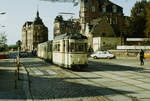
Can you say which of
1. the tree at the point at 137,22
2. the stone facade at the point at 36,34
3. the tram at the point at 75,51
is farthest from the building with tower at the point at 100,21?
the stone facade at the point at 36,34

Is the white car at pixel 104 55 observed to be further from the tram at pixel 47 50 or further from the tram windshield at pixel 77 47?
the tram windshield at pixel 77 47

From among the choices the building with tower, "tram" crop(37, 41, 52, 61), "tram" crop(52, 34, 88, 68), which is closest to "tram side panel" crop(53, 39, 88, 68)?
"tram" crop(52, 34, 88, 68)

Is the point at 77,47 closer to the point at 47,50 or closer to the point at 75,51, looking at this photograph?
the point at 75,51

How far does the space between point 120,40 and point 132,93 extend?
2170 inches

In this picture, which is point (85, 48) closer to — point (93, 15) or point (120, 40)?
point (120, 40)

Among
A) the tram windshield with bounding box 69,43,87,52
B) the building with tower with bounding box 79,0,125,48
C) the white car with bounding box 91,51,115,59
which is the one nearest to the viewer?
the tram windshield with bounding box 69,43,87,52

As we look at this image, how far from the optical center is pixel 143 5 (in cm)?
6969

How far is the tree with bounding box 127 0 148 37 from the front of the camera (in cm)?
6519

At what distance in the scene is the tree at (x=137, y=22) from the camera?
65.2 meters

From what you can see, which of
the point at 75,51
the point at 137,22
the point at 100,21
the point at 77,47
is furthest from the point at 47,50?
the point at 100,21

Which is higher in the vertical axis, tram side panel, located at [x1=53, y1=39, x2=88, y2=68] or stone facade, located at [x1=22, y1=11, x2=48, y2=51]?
stone facade, located at [x1=22, y1=11, x2=48, y2=51]

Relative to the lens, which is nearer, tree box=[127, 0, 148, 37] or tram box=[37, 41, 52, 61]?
tram box=[37, 41, 52, 61]

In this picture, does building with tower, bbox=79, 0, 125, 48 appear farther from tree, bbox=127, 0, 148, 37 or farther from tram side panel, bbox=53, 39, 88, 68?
tram side panel, bbox=53, 39, 88, 68

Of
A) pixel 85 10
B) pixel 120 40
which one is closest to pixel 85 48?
pixel 120 40
